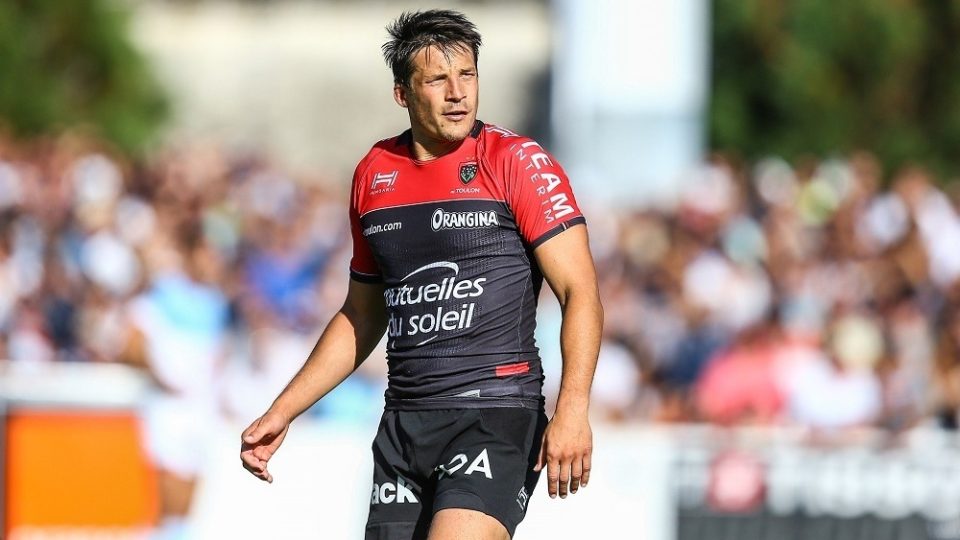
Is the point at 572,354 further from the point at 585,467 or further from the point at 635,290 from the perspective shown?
the point at 635,290

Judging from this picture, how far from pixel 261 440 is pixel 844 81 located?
887 inches

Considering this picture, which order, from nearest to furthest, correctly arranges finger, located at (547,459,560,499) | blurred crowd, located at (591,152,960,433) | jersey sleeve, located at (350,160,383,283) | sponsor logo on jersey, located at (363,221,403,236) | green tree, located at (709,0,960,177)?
finger, located at (547,459,560,499), sponsor logo on jersey, located at (363,221,403,236), jersey sleeve, located at (350,160,383,283), blurred crowd, located at (591,152,960,433), green tree, located at (709,0,960,177)

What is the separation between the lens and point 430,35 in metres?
5.94

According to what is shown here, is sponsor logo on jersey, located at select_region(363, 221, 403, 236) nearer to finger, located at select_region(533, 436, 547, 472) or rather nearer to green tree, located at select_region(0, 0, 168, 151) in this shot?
finger, located at select_region(533, 436, 547, 472)

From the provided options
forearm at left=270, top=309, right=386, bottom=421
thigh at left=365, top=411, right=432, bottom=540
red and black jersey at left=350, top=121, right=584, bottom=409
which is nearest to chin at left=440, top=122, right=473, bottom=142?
red and black jersey at left=350, top=121, right=584, bottom=409

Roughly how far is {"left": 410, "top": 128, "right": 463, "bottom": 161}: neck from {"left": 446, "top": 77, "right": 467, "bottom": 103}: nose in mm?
199

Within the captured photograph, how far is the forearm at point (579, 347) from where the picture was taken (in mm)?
5664

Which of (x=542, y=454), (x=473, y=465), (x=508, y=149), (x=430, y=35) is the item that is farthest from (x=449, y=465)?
(x=430, y=35)

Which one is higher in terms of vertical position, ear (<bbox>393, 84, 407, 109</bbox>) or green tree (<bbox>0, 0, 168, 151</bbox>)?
green tree (<bbox>0, 0, 168, 151</bbox>)

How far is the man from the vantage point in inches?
232

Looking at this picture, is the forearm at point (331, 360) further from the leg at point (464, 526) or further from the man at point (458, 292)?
the leg at point (464, 526)

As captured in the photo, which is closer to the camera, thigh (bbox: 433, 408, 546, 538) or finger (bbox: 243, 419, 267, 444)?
thigh (bbox: 433, 408, 546, 538)

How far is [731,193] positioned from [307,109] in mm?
19617

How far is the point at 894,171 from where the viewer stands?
1013 inches
